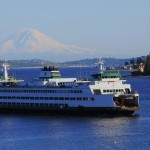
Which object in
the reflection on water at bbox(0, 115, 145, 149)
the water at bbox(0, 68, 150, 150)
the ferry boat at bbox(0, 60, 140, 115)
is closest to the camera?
the water at bbox(0, 68, 150, 150)

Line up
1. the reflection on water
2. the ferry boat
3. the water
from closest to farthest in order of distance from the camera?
the water → the reflection on water → the ferry boat

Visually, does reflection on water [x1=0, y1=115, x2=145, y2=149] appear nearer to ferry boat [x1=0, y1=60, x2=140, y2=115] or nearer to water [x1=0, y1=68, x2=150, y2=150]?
water [x1=0, y1=68, x2=150, y2=150]

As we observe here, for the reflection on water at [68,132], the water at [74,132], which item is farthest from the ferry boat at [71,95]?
the reflection on water at [68,132]

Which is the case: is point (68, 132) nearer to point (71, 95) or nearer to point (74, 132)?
point (74, 132)

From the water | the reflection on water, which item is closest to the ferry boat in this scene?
the water

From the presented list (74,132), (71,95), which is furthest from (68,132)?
(71,95)

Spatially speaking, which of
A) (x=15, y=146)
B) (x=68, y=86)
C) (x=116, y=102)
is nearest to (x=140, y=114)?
(x=116, y=102)

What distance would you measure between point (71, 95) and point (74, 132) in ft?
49.7

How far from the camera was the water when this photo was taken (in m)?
52.9

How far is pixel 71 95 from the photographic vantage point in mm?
75125

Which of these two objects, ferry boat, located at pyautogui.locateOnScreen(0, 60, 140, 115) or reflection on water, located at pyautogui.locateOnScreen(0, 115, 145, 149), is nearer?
reflection on water, located at pyautogui.locateOnScreen(0, 115, 145, 149)

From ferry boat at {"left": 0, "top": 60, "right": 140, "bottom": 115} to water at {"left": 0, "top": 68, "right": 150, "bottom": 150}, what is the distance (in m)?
2.19

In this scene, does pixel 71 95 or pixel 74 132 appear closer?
pixel 74 132

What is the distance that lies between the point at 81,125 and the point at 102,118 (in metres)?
5.24
